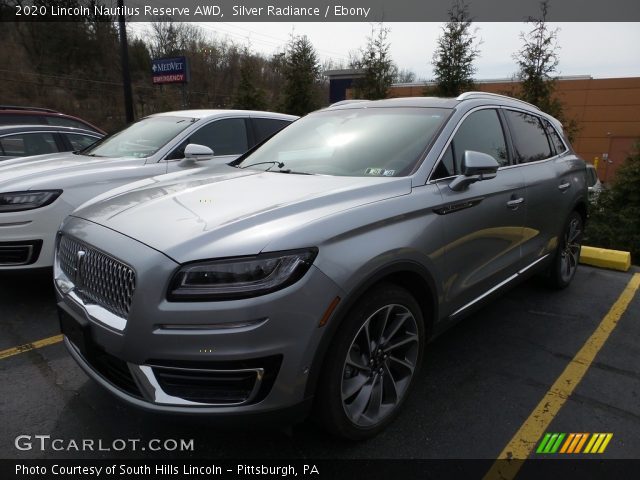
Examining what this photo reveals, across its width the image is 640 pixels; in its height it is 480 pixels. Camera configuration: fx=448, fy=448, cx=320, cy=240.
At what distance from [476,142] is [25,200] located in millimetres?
3586

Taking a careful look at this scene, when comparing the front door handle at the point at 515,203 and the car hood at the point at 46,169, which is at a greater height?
the car hood at the point at 46,169

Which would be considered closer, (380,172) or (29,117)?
(380,172)

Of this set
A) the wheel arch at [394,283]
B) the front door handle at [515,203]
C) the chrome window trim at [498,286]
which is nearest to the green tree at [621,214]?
the chrome window trim at [498,286]

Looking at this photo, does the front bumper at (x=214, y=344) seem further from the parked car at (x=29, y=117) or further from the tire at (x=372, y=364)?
the parked car at (x=29, y=117)

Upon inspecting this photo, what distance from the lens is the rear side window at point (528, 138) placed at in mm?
3613

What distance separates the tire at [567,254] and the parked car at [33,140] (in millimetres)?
5911

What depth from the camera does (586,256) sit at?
18.6 ft

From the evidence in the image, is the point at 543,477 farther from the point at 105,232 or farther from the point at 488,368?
the point at 105,232

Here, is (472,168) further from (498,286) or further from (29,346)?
(29,346)

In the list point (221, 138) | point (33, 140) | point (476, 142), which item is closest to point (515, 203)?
point (476, 142)

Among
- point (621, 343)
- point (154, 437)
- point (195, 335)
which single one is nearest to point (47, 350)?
point (154, 437)

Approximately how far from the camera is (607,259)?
5523 mm

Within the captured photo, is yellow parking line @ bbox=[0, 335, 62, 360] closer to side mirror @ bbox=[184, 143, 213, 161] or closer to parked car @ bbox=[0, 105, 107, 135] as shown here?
side mirror @ bbox=[184, 143, 213, 161]

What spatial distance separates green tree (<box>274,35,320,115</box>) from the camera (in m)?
14.1
